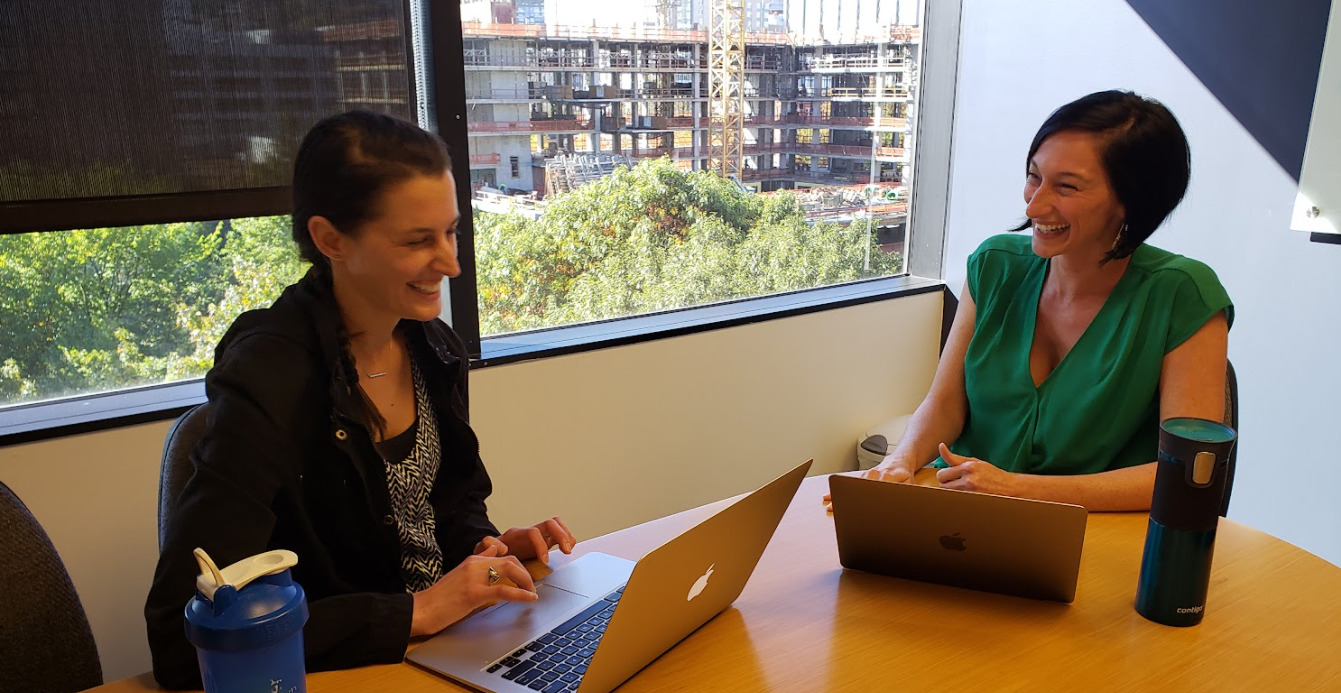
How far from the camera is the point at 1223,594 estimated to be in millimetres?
1266

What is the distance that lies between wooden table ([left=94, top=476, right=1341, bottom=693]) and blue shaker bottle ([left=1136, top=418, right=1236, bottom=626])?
0.10 feet

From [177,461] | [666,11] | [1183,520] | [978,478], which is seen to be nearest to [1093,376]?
[978,478]

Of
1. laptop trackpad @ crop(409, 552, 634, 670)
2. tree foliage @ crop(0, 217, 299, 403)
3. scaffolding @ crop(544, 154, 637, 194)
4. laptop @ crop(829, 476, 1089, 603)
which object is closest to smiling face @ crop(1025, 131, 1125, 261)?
laptop @ crop(829, 476, 1089, 603)

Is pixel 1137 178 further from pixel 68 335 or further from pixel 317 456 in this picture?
pixel 68 335

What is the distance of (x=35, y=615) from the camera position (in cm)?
118

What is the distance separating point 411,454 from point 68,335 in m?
1.03

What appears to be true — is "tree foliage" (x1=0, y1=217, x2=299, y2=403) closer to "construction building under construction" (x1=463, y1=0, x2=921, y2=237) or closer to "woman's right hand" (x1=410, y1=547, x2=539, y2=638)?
"construction building under construction" (x1=463, y1=0, x2=921, y2=237)

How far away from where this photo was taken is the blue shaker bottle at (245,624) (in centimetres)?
80

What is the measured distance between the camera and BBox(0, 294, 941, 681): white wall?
1946 millimetres

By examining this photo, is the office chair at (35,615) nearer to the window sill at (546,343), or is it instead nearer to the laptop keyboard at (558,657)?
the laptop keyboard at (558,657)

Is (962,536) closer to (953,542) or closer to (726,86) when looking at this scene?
(953,542)

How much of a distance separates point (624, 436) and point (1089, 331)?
4.30 ft

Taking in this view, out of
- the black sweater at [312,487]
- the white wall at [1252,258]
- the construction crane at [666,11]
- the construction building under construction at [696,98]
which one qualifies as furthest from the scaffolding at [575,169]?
the white wall at [1252,258]

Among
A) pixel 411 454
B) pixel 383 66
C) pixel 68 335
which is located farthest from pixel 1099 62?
pixel 68 335
